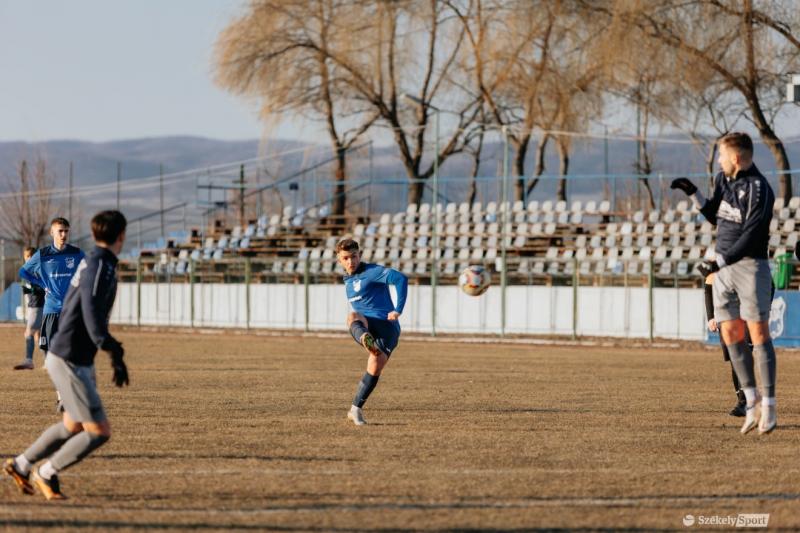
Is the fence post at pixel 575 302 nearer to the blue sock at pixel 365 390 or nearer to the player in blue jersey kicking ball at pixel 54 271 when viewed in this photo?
the player in blue jersey kicking ball at pixel 54 271

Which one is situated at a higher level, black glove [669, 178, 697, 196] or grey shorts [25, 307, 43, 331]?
black glove [669, 178, 697, 196]

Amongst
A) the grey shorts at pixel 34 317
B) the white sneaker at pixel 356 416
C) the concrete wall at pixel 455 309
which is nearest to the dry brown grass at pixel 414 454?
the white sneaker at pixel 356 416

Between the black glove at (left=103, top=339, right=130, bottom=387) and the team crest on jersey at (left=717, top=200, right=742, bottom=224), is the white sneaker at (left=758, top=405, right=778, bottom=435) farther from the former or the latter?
the black glove at (left=103, top=339, right=130, bottom=387)

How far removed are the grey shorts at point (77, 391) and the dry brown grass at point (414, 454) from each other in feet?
1.74

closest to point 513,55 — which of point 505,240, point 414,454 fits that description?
point 505,240

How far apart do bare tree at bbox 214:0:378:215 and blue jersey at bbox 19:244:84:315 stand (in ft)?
104

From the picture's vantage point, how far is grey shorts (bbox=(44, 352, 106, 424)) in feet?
28.9

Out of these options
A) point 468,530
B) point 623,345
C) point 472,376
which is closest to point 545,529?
point 468,530

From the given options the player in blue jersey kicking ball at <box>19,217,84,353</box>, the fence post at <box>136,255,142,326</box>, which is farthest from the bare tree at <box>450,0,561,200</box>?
the player in blue jersey kicking ball at <box>19,217,84,353</box>

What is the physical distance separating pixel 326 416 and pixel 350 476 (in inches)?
175

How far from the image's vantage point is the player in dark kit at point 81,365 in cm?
878

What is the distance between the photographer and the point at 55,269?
16.0 meters

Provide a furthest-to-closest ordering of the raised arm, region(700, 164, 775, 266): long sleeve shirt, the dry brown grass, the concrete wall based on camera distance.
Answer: the concrete wall < the raised arm < region(700, 164, 775, 266): long sleeve shirt < the dry brown grass

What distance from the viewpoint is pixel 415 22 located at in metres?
47.4
